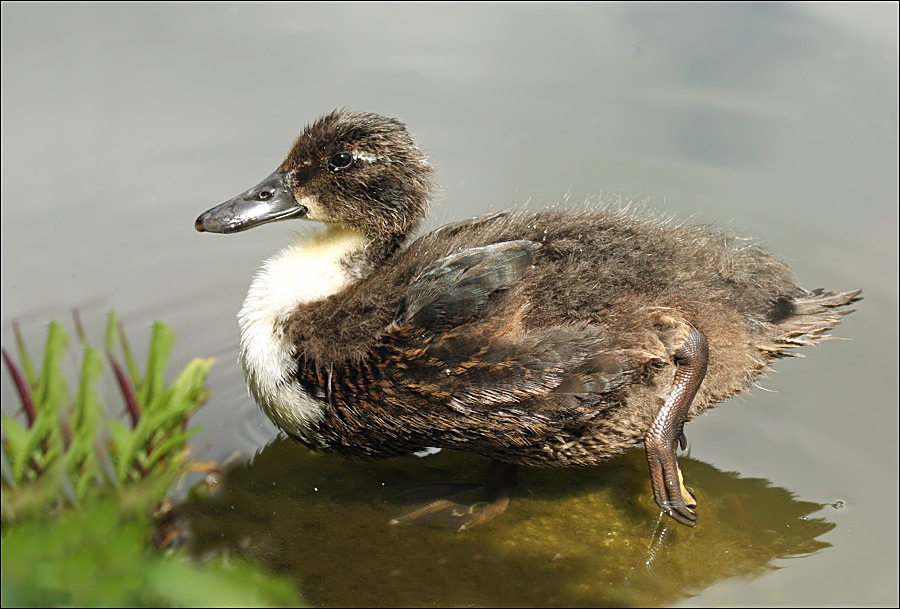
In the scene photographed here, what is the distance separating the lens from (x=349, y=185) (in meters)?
4.93

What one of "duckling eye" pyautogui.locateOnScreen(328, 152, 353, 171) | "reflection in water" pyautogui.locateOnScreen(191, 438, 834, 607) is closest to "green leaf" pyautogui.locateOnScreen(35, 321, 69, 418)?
"reflection in water" pyautogui.locateOnScreen(191, 438, 834, 607)

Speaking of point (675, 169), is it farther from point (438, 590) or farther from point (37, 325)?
point (37, 325)

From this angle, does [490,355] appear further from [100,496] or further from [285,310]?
[100,496]

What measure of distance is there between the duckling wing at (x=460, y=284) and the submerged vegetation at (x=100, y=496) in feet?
3.74

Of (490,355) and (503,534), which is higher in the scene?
(490,355)

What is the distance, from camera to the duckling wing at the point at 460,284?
14.4 ft

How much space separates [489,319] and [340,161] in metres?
1.15

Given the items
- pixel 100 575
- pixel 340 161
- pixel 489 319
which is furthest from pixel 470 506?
pixel 100 575

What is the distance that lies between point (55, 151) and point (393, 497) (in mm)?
3190

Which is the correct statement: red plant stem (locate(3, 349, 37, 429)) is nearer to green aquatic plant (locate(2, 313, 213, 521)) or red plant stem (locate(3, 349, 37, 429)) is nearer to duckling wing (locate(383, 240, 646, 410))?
green aquatic plant (locate(2, 313, 213, 521))

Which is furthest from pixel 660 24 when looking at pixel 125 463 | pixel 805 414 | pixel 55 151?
pixel 125 463

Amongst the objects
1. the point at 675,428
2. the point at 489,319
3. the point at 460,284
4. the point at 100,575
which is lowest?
the point at 675,428

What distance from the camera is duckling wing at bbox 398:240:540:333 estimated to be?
438 cm

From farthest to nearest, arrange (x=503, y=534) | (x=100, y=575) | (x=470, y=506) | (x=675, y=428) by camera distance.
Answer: (x=470, y=506) < (x=503, y=534) < (x=675, y=428) < (x=100, y=575)
